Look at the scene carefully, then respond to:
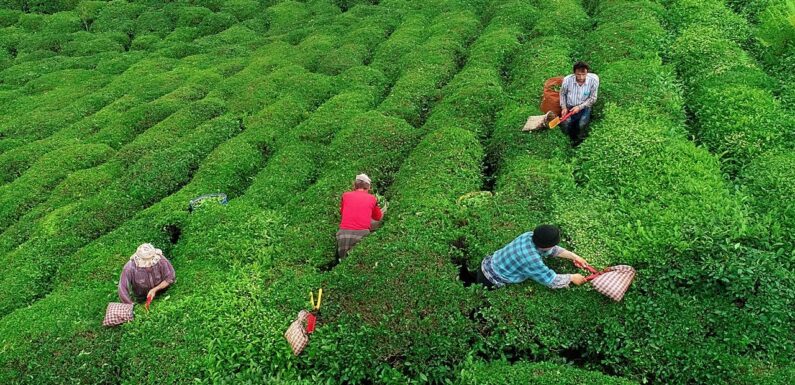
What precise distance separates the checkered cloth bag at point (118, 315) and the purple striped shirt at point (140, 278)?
221 mm

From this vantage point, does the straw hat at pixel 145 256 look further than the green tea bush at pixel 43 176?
No

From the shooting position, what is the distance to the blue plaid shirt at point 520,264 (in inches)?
428

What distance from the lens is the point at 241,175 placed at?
60.8 ft

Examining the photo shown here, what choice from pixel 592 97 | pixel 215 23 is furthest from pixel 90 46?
pixel 592 97

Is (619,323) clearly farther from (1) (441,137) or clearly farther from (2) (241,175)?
(2) (241,175)

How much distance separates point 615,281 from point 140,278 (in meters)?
10.4

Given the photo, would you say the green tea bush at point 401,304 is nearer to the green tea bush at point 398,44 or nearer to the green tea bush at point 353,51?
the green tea bush at point 398,44

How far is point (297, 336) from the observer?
1138 cm

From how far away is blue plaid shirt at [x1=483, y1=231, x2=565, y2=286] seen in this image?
1088 cm

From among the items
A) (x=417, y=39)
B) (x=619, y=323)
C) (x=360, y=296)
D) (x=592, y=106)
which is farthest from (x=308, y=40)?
(x=619, y=323)

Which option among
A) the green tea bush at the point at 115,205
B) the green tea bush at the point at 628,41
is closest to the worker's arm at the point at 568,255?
the green tea bush at the point at 628,41

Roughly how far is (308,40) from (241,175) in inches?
509

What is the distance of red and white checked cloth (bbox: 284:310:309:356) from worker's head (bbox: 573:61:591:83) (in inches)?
392

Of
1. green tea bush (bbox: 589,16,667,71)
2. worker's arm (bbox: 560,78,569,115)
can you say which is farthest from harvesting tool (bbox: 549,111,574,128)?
green tea bush (bbox: 589,16,667,71)
